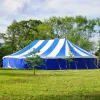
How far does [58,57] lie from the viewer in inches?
1569

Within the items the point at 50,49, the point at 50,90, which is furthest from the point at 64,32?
the point at 50,90

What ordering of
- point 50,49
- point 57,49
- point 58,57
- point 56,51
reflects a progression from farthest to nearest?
point 50,49, point 57,49, point 56,51, point 58,57

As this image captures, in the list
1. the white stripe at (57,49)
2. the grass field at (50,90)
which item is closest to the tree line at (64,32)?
the white stripe at (57,49)

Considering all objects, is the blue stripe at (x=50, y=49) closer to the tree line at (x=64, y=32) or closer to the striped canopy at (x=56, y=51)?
the striped canopy at (x=56, y=51)

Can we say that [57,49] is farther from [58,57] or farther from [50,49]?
[58,57]

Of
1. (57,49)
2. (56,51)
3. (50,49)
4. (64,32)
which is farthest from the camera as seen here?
(64,32)

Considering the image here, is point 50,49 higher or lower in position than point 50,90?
higher

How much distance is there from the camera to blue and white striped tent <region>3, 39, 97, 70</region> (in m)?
40.3

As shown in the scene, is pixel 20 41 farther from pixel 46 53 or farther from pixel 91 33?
pixel 46 53

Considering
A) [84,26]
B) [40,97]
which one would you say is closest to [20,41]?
[84,26]

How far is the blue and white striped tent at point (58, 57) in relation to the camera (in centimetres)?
4031

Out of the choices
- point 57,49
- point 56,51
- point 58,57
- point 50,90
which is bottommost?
point 50,90

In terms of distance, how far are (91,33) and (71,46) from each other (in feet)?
64.4

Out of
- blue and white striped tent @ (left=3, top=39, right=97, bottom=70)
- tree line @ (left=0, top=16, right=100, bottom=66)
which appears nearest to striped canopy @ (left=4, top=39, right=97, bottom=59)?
blue and white striped tent @ (left=3, top=39, right=97, bottom=70)
